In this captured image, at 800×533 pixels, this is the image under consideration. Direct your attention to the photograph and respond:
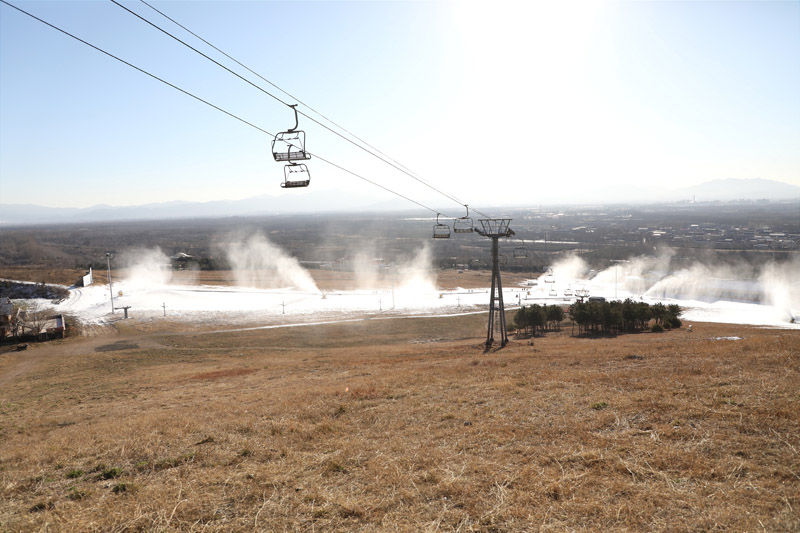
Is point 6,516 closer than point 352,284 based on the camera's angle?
Yes

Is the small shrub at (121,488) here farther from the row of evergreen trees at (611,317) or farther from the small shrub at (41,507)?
the row of evergreen trees at (611,317)

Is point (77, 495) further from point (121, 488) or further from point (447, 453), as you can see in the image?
point (447, 453)

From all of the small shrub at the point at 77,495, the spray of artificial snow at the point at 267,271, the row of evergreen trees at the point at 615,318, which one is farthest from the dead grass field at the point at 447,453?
the spray of artificial snow at the point at 267,271

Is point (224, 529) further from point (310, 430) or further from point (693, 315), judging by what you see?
point (693, 315)

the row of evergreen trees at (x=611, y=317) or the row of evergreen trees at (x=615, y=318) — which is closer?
the row of evergreen trees at (x=615, y=318)

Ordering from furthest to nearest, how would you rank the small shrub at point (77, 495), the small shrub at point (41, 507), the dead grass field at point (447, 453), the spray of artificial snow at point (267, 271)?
the spray of artificial snow at point (267, 271) → the small shrub at point (77, 495) → the small shrub at point (41, 507) → the dead grass field at point (447, 453)

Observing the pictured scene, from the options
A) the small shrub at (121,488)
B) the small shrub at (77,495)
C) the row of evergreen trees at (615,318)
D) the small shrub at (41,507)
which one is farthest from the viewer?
the row of evergreen trees at (615,318)

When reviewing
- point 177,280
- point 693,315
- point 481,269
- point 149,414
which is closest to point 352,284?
point 177,280

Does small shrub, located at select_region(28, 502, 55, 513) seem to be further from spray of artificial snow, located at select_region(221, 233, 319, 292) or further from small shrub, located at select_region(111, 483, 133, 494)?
spray of artificial snow, located at select_region(221, 233, 319, 292)

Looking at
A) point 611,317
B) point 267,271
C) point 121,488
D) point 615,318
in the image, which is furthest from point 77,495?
point 267,271
